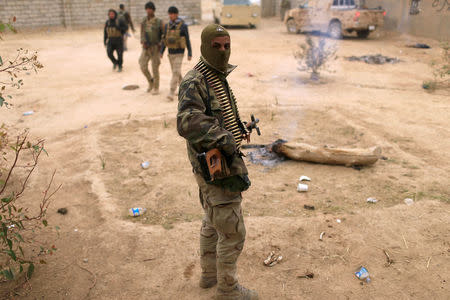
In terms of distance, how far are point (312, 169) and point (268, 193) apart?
0.87 meters

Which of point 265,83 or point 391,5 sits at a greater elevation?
point 391,5

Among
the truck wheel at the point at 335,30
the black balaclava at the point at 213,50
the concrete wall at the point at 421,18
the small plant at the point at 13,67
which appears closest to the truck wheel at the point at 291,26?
the truck wheel at the point at 335,30

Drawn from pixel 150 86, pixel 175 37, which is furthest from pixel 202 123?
pixel 150 86

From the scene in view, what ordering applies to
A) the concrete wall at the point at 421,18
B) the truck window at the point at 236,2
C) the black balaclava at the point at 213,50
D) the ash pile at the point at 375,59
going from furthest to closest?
the truck window at the point at 236,2, the concrete wall at the point at 421,18, the ash pile at the point at 375,59, the black balaclava at the point at 213,50

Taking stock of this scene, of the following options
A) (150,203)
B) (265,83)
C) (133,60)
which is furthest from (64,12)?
(150,203)

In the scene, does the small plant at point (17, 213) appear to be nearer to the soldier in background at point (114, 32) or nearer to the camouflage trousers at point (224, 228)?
the camouflage trousers at point (224, 228)

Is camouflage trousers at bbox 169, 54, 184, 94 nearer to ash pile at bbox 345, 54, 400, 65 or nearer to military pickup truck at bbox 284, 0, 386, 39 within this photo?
ash pile at bbox 345, 54, 400, 65

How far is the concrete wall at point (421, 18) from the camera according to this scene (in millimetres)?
13333

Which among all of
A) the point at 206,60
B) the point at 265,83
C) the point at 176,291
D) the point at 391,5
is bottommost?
the point at 176,291

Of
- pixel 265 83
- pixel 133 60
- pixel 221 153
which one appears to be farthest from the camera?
pixel 133 60

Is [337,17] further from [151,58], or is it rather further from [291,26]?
[151,58]

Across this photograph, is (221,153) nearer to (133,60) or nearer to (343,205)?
(343,205)

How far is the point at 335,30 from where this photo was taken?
15.4 m

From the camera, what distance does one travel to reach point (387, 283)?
2.89 metres
